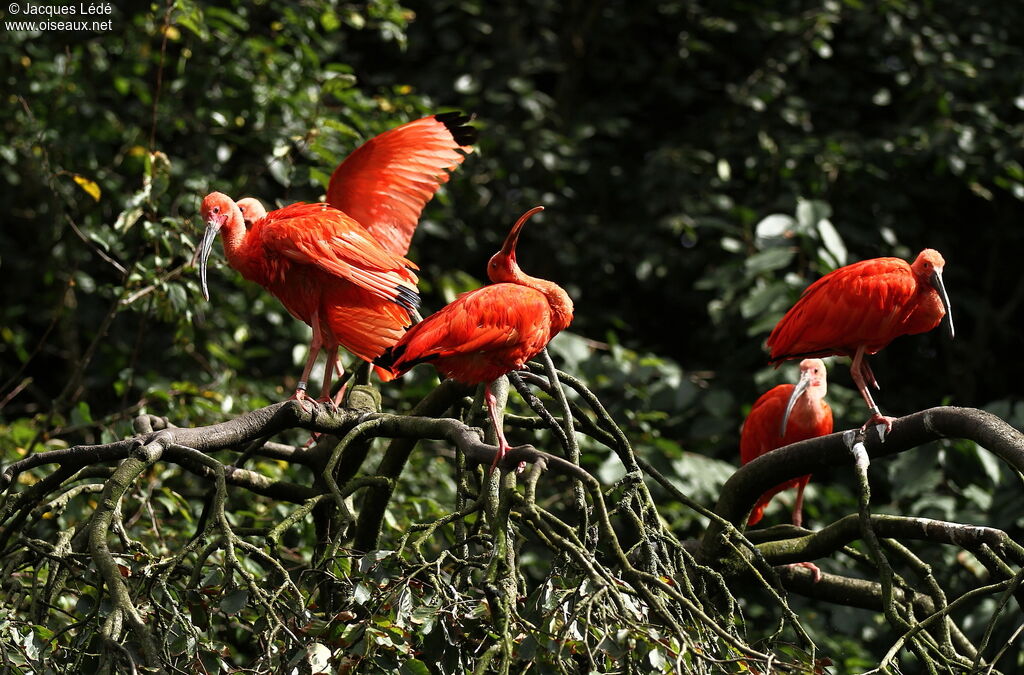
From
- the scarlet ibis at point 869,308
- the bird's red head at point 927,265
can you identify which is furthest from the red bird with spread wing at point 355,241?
the bird's red head at point 927,265

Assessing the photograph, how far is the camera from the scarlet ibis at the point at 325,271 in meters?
3.67

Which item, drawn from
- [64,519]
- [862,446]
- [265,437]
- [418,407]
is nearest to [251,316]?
[64,519]

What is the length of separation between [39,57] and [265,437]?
4354 mm

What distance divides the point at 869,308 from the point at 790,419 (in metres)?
0.81

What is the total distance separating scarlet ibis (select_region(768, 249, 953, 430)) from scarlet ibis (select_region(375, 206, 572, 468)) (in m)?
1.28

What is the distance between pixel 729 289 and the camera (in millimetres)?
5777

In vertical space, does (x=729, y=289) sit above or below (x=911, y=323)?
below

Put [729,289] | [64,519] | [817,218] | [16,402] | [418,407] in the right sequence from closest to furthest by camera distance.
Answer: [418,407], [64,519], [817,218], [729,289], [16,402]

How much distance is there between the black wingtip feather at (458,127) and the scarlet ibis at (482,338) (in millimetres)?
1145

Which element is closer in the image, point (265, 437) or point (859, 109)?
point (265, 437)

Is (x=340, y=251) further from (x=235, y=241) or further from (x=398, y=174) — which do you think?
(x=398, y=174)

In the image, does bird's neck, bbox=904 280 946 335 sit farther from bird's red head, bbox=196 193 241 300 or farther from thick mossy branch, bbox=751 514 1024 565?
bird's red head, bbox=196 193 241 300

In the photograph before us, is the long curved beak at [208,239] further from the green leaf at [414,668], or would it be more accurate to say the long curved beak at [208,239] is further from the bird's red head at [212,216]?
the green leaf at [414,668]

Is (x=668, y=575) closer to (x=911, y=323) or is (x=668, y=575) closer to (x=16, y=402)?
(x=911, y=323)
